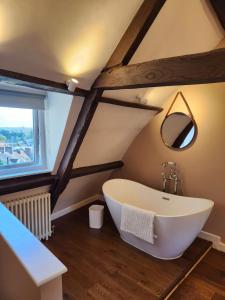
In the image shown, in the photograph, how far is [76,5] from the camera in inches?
57.9

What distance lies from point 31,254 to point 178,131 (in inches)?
96.0

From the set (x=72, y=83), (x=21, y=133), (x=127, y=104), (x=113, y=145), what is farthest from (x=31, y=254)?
(x=113, y=145)

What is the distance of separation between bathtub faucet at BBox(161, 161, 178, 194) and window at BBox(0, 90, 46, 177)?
67.8 inches

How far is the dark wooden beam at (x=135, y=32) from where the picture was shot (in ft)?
5.73

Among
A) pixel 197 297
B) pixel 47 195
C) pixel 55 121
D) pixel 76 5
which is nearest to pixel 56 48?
pixel 76 5

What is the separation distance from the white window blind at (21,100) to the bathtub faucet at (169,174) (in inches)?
75.1

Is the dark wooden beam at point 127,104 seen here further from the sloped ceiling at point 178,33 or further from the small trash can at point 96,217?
the small trash can at point 96,217

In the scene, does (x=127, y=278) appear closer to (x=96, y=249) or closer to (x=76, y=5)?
(x=96, y=249)

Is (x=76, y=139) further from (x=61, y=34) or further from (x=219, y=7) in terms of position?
(x=219, y=7)

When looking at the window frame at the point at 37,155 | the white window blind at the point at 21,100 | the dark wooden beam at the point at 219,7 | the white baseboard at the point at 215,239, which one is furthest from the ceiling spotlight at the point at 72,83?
the white baseboard at the point at 215,239

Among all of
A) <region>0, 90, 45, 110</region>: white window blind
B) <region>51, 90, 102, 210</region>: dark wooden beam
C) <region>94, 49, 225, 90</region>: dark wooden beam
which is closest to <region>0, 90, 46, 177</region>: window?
<region>0, 90, 45, 110</region>: white window blind

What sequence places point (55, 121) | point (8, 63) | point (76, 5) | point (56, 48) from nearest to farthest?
point (76, 5) → point (8, 63) → point (56, 48) → point (55, 121)

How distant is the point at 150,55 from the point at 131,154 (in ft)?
5.70

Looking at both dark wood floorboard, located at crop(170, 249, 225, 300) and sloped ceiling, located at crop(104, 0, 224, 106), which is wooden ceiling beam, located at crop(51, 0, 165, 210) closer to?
sloped ceiling, located at crop(104, 0, 224, 106)
